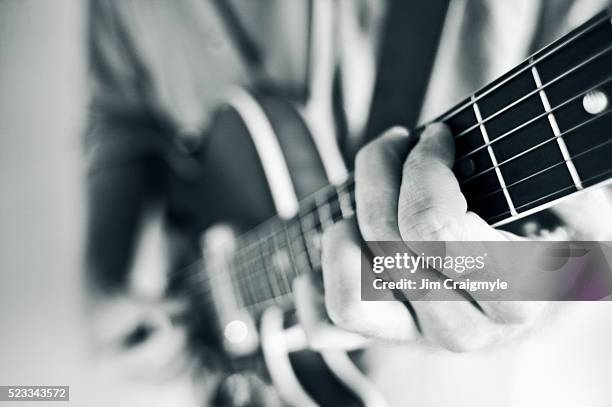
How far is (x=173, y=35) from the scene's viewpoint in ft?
2.86

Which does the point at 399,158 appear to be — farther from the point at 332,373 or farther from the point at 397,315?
the point at 332,373

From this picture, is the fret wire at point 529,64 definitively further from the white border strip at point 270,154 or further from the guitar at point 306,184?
the white border strip at point 270,154

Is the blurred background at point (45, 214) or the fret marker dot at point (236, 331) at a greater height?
the blurred background at point (45, 214)

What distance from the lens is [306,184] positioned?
2.12 ft

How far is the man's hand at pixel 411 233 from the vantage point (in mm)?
354

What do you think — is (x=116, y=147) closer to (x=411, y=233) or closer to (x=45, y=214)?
(x=45, y=214)

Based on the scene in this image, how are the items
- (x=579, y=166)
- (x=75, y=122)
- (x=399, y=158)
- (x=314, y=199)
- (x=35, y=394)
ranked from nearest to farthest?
(x=579, y=166) → (x=399, y=158) → (x=314, y=199) → (x=35, y=394) → (x=75, y=122)

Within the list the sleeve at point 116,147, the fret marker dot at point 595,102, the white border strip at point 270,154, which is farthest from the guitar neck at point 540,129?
the sleeve at point 116,147

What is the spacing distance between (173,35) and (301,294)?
57 centimetres

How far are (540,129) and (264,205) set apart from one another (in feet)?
1.36

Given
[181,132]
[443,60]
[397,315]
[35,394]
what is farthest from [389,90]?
[35,394]

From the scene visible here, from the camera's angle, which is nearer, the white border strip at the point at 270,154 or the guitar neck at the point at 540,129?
the guitar neck at the point at 540,129

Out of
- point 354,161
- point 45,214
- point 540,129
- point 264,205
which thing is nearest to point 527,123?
point 540,129

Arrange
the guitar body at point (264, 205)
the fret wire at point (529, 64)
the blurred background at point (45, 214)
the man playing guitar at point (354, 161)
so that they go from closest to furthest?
the fret wire at point (529, 64) < the man playing guitar at point (354, 161) < the guitar body at point (264, 205) < the blurred background at point (45, 214)
